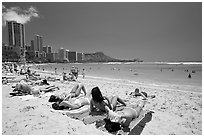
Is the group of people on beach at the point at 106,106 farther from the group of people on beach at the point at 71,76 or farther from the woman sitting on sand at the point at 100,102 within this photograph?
the group of people on beach at the point at 71,76

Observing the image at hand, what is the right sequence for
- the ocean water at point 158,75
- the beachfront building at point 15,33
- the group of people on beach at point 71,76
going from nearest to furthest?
the group of people on beach at point 71,76, the ocean water at point 158,75, the beachfront building at point 15,33

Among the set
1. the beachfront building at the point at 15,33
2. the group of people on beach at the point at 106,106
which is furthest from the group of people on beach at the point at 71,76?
the beachfront building at the point at 15,33

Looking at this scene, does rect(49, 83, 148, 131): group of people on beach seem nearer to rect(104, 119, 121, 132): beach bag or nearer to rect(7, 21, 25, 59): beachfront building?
rect(104, 119, 121, 132): beach bag

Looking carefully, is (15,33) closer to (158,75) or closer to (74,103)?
(158,75)

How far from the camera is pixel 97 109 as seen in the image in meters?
3.63

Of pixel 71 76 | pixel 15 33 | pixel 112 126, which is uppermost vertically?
pixel 15 33

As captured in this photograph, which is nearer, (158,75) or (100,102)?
(100,102)

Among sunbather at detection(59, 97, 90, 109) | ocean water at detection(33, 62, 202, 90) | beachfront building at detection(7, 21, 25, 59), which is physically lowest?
ocean water at detection(33, 62, 202, 90)

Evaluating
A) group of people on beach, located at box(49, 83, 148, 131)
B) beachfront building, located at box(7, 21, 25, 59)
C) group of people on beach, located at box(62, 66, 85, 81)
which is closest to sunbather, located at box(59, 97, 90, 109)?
group of people on beach, located at box(49, 83, 148, 131)

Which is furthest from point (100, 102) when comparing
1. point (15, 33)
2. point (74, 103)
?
point (15, 33)

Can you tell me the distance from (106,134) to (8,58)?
321 feet

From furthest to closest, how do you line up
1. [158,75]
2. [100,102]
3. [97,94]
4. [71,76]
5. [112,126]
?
[158,75], [71,76], [100,102], [97,94], [112,126]

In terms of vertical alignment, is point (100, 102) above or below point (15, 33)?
below

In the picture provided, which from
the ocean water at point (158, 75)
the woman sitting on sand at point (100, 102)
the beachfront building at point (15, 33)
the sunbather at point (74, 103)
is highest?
the beachfront building at point (15, 33)
